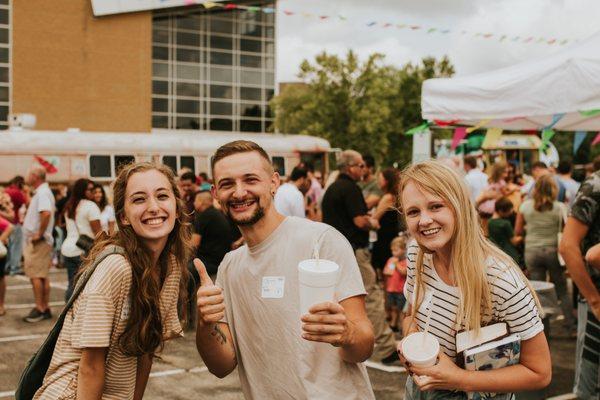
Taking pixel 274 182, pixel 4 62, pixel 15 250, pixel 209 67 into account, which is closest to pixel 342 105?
pixel 209 67

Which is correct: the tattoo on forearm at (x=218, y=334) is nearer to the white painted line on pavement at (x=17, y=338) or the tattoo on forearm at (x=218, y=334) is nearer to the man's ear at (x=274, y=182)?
the man's ear at (x=274, y=182)

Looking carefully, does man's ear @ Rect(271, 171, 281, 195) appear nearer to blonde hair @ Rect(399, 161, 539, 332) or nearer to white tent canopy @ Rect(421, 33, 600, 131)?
blonde hair @ Rect(399, 161, 539, 332)

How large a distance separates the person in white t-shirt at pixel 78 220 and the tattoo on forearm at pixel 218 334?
5.85 meters

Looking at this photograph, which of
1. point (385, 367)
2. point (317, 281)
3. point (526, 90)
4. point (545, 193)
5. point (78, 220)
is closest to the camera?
point (317, 281)

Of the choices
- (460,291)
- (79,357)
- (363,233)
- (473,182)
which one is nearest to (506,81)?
(363,233)

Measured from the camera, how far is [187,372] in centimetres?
637

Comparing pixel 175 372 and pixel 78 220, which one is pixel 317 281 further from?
pixel 78 220

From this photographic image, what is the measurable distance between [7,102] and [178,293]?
39.9 m

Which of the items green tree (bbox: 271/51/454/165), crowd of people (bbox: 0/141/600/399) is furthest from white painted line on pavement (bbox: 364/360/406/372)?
green tree (bbox: 271/51/454/165)

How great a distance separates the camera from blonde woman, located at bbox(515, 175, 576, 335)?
757 centimetres

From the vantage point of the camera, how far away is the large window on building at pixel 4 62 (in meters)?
38.5

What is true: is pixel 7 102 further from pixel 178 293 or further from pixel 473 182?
pixel 178 293

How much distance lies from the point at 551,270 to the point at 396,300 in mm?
1820

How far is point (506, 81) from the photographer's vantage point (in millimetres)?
5422
